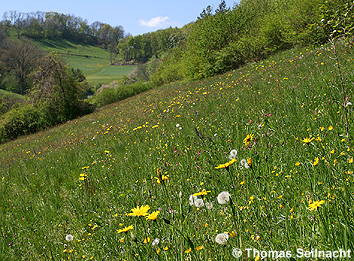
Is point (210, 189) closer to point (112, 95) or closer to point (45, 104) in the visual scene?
point (45, 104)

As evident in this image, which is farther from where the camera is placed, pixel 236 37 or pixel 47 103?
pixel 47 103

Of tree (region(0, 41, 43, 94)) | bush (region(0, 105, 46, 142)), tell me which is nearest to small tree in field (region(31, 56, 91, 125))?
bush (region(0, 105, 46, 142))

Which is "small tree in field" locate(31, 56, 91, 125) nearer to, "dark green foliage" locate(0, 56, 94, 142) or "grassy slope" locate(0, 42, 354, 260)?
"dark green foliage" locate(0, 56, 94, 142)

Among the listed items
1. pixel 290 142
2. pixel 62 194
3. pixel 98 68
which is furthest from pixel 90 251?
pixel 98 68

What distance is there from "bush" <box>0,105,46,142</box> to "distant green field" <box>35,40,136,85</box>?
7272cm

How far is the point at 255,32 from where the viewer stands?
915 inches

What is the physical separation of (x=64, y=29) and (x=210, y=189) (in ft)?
606

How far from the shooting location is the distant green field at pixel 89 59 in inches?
4281

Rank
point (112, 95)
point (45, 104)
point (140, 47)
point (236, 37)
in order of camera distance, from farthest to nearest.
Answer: point (140, 47) < point (112, 95) < point (45, 104) < point (236, 37)

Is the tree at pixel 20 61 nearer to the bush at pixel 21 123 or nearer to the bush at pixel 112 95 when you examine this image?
the bush at pixel 112 95

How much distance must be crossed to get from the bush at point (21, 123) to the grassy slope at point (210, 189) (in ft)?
57.8

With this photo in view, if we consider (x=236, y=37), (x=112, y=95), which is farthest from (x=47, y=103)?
(x=236, y=37)

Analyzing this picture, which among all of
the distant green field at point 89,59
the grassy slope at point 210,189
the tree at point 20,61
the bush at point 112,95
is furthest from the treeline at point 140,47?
the grassy slope at point 210,189

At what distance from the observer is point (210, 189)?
318 centimetres
